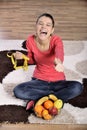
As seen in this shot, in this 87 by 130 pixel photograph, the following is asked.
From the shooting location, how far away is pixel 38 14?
2.99 metres

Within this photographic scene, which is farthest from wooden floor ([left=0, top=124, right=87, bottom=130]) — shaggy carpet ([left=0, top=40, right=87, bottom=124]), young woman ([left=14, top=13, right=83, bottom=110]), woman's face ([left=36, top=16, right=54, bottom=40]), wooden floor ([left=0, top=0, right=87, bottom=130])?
wooden floor ([left=0, top=0, right=87, bottom=130])

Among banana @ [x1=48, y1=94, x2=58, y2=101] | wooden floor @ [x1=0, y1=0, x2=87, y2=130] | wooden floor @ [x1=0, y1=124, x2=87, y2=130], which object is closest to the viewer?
wooden floor @ [x1=0, y1=124, x2=87, y2=130]

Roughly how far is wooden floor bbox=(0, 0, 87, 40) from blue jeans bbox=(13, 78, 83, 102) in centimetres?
93

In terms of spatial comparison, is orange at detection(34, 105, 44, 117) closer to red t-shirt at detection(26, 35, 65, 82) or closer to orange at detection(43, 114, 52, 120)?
orange at detection(43, 114, 52, 120)

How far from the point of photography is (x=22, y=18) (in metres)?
2.88

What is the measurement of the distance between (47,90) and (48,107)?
15cm

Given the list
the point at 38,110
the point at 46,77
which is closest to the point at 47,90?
the point at 46,77

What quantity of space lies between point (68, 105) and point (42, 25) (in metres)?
0.43

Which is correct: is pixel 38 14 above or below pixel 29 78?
above

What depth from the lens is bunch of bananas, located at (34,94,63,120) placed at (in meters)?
1.32

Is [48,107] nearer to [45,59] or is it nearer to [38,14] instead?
[45,59]

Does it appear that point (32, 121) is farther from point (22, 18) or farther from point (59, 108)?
point (22, 18)

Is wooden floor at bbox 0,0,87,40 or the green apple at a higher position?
wooden floor at bbox 0,0,87,40

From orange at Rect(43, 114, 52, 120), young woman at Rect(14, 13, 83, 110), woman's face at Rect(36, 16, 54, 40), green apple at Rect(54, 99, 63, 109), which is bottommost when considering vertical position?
orange at Rect(43, 114, 52, 120)
